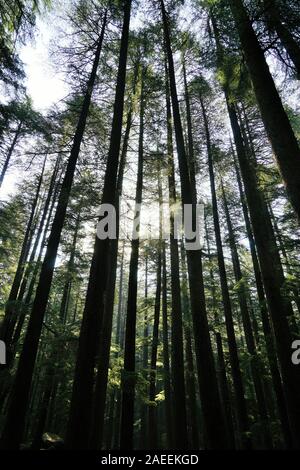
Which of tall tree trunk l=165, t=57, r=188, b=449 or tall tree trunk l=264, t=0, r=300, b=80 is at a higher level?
tall tree trunk l=264, t=0, r=300, b=80

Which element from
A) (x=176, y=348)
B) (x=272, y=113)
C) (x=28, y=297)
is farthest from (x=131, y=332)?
(x=272, y=113)

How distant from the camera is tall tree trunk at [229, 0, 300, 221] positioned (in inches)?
170

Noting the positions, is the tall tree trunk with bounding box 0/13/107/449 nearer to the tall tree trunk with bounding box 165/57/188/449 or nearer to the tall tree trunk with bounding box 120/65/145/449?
the tall tree trunk with bounding box 120/65/145/449

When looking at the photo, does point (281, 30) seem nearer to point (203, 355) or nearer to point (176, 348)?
point (203, 355)

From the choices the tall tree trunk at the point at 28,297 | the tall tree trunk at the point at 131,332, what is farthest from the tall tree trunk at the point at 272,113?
the tall tree trunk at the point at 28,297

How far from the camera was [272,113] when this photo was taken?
4859 millimetres

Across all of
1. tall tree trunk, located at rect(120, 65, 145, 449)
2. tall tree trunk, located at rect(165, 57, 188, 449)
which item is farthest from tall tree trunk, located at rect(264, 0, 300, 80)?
tall tree trunk, located at rect(120, 65, 145, 449)

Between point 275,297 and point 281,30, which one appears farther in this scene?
point 281,30

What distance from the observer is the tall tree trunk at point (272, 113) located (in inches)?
170

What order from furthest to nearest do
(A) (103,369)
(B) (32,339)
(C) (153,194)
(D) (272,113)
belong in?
(C) (153,194) < (A) (103,369) < (B) (32,339) < (D) (272,113)

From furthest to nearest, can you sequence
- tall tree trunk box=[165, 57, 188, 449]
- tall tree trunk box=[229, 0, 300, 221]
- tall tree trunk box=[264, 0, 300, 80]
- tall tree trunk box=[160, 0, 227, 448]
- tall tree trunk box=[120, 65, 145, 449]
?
tall tree trunk box=[165, 57, 188, 449]
tall tree trunk box=[120, 65, 145, 449]
tall tree trunk box=[264, 0, 300, 80]
tall tree trunk box=[160, 0, 227, 448]
tall tree trunk box=[229, 0, 300, 221]

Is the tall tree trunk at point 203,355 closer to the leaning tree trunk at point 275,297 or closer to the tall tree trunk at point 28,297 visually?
the leaning tree trunk at point 275,297

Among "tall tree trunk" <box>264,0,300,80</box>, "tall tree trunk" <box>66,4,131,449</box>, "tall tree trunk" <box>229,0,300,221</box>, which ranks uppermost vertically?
"tall tree trunk" <box>264,0,300,80</box>

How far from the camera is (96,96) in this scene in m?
11.0
